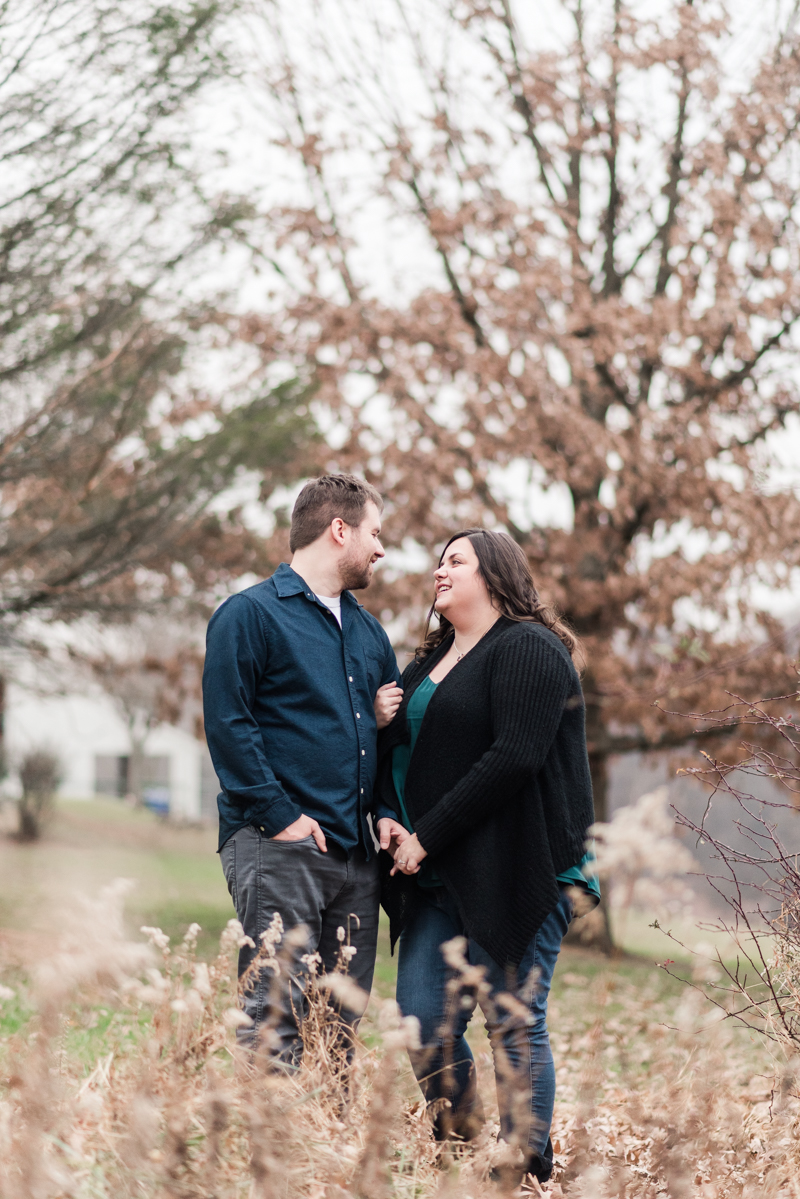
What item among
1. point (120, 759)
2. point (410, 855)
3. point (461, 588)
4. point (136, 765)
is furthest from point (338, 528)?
point (120, 759)

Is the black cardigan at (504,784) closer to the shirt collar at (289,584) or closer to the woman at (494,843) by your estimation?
the woman at (494,843)

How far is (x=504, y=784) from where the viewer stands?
3045 millimetres

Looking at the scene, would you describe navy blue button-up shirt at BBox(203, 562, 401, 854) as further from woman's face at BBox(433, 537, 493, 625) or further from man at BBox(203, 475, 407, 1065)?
woman's face at BBox(433, 537, 493, 625)

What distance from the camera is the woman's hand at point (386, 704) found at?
349 cm

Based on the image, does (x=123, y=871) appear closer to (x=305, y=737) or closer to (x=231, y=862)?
(x=231, y=862)

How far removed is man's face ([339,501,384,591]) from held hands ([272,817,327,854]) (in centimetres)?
78

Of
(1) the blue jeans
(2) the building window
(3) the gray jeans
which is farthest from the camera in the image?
(2) the building window

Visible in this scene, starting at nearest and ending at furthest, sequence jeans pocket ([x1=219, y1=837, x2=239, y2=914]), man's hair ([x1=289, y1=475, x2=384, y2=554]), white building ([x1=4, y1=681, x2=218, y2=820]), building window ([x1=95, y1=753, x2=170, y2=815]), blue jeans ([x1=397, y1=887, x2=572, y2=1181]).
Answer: blue jeans ([x1=397, y1=887, x2=572, y2=1181]), jeans pocket ([x1=219, y1=837, x2=239, y2=914]), man's hair ([x1=289, y1=475, x2=384, y2=554]), white building ([x1=4, y1=681, x2=218, y2=820]), building window ([x1=95, y1=753, x2=170, y2=815])

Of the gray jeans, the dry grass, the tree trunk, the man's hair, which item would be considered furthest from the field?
the tree trunk

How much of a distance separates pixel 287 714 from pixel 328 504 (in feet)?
2.28

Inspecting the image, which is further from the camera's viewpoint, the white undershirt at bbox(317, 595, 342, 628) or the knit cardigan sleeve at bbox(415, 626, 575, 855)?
the white undershirt at bbox(317, 595, 342, 628)

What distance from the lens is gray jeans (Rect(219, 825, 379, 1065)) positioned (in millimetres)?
3096

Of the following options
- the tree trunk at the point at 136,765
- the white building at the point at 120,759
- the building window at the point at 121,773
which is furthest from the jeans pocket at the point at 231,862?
the building window at the point at 121,773

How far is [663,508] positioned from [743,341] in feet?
5.19
